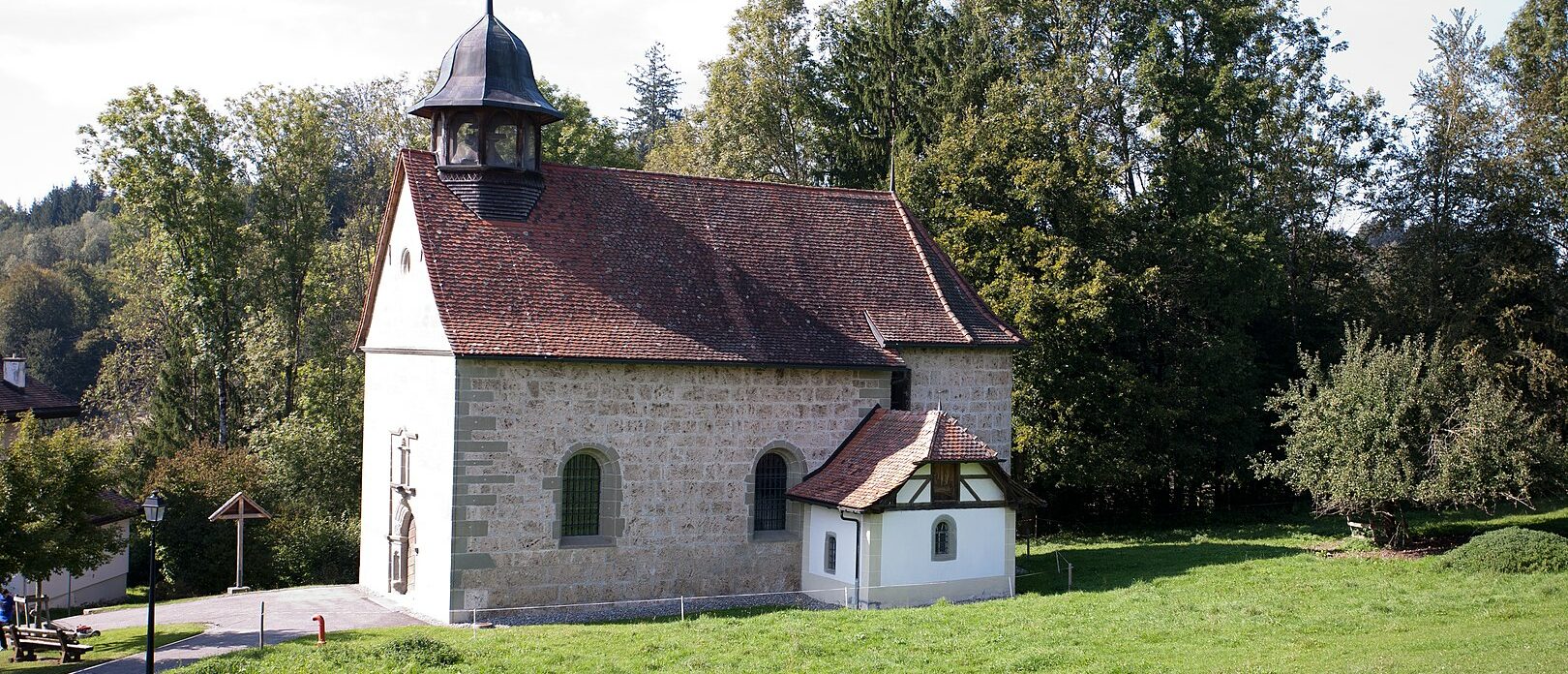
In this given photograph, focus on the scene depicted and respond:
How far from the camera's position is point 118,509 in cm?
3045

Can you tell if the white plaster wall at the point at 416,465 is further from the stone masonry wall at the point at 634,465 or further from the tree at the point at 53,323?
the tree at the point at 53,323

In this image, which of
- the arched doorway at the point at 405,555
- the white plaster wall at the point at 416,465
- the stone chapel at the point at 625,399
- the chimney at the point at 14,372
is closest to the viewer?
the white plaster wall at the point at 416,465

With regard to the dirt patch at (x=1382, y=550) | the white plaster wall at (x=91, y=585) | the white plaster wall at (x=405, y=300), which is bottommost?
the white plaster wall at (x=91, y=585)

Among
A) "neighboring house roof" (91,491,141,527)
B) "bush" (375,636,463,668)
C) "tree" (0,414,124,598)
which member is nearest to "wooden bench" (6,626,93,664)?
"tree" (0,414,124,598)

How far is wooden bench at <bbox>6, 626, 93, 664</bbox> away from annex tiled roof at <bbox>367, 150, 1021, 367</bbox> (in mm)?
7115

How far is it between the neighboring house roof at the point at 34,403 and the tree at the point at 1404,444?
95.3 ft

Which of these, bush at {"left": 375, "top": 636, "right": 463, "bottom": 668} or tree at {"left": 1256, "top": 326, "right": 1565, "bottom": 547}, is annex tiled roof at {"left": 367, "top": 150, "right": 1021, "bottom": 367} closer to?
bush at {"left": 375, "top": 636, "right": 463, "bottom": 668}

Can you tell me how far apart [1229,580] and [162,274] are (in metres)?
32.9

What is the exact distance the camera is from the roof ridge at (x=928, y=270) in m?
26.7

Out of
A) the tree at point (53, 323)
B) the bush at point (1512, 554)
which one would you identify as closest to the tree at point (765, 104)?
the bush at point (1512, 554)

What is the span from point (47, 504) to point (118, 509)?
11.6 metres

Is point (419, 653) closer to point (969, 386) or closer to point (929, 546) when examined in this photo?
point (929, 546)

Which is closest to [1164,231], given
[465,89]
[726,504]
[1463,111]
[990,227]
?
[990,227]

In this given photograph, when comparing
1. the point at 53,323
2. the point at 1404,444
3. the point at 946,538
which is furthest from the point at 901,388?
the point at 53,323
